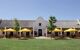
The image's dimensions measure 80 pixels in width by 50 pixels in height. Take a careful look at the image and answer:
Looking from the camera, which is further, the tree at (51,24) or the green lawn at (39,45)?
the tree at (51,24)

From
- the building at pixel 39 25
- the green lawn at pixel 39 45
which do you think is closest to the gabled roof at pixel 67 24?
the building at pixel 39 25

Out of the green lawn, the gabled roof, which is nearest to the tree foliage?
the gabled roof

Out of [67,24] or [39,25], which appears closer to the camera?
[39,25]

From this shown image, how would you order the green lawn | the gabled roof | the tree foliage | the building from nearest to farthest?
the green lawn < the tree foliage < the building < the gabled roof

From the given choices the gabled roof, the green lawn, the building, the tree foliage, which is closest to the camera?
the green lawn

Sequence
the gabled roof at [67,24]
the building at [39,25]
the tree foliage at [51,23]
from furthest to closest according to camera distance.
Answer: the gabled roof at [67,24] < the building at [39,25] < the tree foliage at [51,23]

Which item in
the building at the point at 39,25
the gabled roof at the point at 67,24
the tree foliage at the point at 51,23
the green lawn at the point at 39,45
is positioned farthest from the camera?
the gabled roof at the point at 67,24

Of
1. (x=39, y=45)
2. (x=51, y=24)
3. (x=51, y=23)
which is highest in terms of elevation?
(x=51, y=23)

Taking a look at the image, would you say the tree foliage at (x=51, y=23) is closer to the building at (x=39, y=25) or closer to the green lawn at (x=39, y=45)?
the building at (x=39, y=25)

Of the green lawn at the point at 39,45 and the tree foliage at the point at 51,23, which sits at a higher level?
the tree foliage at the point at 51,23

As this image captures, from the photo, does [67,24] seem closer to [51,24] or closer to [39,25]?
[39,25]

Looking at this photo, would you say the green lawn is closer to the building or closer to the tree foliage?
the tree foliage

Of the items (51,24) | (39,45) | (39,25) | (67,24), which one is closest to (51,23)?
(51,24)

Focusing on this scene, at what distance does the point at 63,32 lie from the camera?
2694 inches
